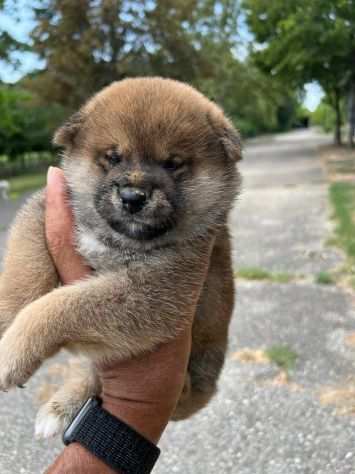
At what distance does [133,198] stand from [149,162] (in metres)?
0.22

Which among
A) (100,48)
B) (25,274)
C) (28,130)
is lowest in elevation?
(25,274)

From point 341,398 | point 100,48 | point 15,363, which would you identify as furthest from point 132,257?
point 100,48

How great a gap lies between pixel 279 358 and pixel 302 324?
0.96 m

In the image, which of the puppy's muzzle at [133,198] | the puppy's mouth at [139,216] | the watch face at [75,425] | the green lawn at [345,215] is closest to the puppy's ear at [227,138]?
the puppy's mouth at [139,216]

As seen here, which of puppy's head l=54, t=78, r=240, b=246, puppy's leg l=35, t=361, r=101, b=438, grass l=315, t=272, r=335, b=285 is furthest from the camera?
grass l=315, t=272, r=335, b=285

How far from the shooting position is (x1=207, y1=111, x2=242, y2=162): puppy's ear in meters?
2.57

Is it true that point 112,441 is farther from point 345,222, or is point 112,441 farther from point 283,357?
point 345,222

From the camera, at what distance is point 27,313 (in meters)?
2.16

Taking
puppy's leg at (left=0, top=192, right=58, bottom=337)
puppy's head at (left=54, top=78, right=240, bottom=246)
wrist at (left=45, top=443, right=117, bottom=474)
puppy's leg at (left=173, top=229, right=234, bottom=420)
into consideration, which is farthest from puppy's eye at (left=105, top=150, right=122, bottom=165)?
wrist at (left=45, top=443, right=117, bottom=474)

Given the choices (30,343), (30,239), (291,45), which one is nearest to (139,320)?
(30,343)

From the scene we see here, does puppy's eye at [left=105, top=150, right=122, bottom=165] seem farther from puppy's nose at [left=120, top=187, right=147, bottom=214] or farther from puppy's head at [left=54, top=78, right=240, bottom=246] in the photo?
puppy's nose at [left=120, top=187, right=147, bottom=214]

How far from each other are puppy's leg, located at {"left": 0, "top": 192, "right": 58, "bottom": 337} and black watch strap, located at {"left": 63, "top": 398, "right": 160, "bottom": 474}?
23.6 inches

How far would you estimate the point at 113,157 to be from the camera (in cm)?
233

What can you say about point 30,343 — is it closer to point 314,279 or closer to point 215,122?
point 215,122
